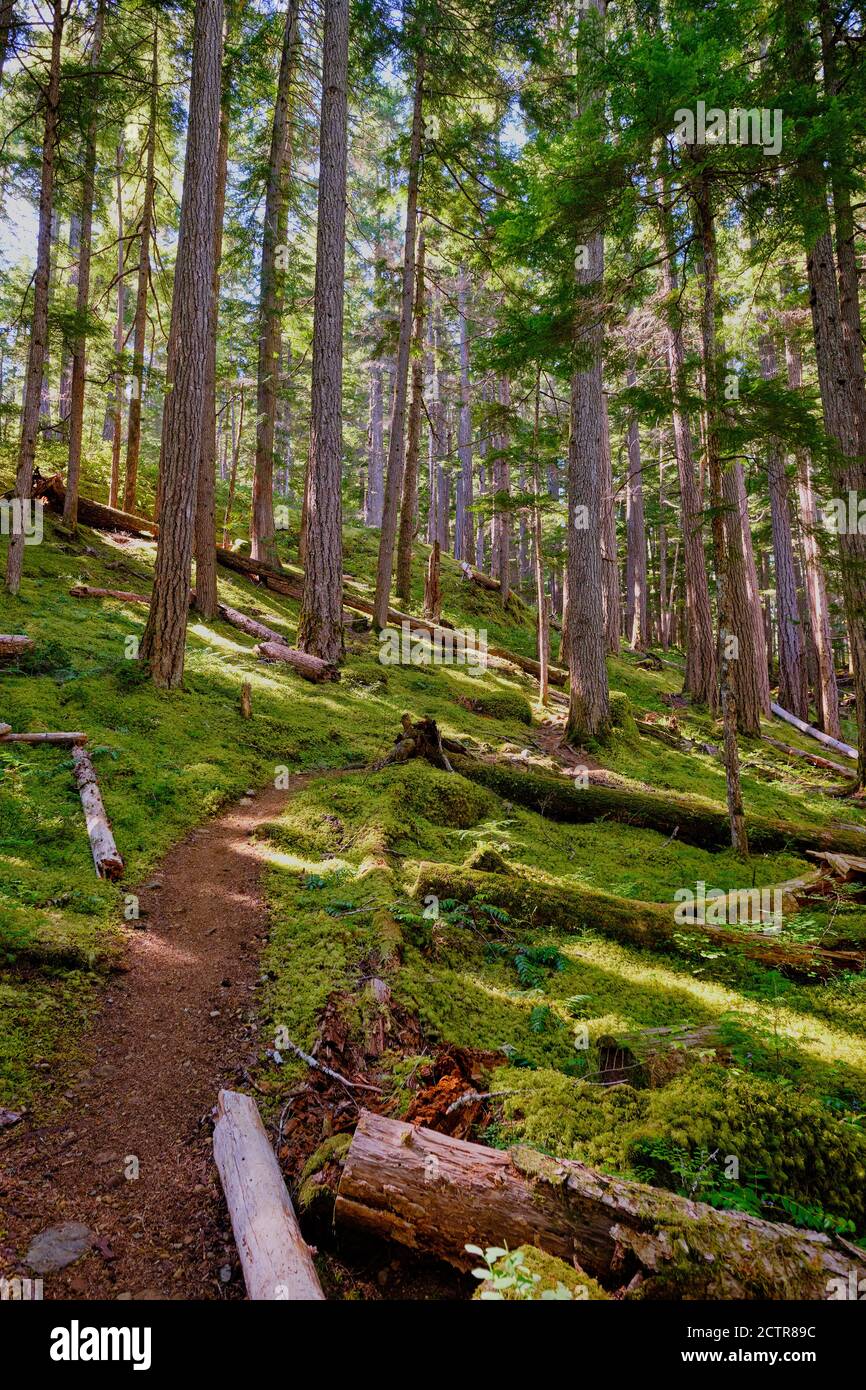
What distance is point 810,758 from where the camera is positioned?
1477 cm

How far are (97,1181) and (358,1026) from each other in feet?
4.80

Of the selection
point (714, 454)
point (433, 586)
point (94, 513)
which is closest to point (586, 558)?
point (714, 454)

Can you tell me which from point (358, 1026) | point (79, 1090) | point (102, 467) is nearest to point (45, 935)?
point (79, 1090)

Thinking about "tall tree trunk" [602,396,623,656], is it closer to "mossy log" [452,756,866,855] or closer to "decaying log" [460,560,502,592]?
"decaying log" [460,560,502,592]

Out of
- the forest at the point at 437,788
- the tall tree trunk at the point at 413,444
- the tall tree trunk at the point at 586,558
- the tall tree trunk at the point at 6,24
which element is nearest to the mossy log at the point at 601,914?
the forest at the point at 437,788

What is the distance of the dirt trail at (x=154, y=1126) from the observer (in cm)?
250

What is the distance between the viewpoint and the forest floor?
272cm

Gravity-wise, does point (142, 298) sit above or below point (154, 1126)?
above

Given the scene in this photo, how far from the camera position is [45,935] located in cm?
435

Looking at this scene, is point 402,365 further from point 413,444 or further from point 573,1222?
point 573,1222

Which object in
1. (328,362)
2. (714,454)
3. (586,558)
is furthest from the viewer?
(328,362)

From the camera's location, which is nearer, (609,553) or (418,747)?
(418,747)

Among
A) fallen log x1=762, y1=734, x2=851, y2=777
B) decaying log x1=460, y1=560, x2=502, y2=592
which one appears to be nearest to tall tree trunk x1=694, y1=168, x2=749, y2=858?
fallen log x1=762, y1=734, x2=851, y2=777

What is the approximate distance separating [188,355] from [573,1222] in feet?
34.6
